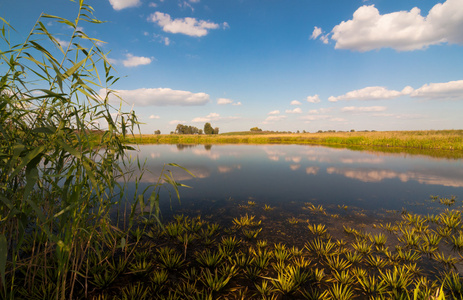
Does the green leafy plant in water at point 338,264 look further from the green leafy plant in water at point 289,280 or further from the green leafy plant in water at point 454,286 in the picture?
the green leafy plant in water at point 454,286

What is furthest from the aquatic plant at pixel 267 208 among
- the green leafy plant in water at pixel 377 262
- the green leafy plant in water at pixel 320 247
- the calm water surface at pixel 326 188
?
the green leafy plant in water at pixel 377 262

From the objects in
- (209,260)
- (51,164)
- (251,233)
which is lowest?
(251,233)

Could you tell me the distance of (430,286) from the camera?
11.9 feet

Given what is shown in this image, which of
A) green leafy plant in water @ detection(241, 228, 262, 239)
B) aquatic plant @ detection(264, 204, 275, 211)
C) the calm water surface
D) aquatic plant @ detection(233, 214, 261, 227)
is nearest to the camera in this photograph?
green leafy plant in water @ detection(241, 228, 262, 239)

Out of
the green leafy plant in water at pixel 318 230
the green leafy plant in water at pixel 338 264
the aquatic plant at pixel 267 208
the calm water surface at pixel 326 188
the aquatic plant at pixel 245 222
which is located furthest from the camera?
the calm water surface at pixel 326 188

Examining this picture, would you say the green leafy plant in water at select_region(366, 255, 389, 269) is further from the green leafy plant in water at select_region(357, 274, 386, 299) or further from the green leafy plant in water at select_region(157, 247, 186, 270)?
the green leafy plant in water at select_region(157, 247, 186, 270)

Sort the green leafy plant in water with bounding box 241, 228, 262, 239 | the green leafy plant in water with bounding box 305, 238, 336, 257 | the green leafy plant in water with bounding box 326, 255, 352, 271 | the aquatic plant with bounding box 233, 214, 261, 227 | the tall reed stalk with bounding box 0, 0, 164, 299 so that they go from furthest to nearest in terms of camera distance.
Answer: the aquatic plant with bounding box 233, 214, 261, 227 < the green leafy plant in water with bounding box 241, 228, 262, 239 < the green leafy plant in water with bounding box 305, 238, 336, 257 < the green leafy plant in water with bounding box 326, 255, 352, 271 < the tall reed stalk with bounding box 0, 0, 164, 299

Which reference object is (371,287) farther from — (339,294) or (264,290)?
(264,290)

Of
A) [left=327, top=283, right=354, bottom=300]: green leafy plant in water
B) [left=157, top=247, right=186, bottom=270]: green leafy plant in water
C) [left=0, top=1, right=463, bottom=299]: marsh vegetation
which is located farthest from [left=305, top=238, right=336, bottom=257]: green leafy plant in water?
[left=157, top=247, right=186, bottom=270]: green leafy plant in water

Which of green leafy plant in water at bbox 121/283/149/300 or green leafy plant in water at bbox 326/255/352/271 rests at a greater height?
green leafy plant in water at bbox 121/283/149/300

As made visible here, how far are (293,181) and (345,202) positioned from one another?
12.3ft

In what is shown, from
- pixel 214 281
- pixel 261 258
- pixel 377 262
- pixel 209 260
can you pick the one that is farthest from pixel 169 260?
pixel 377 262

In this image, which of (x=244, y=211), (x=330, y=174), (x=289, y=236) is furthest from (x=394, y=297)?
(x=330, y=174)

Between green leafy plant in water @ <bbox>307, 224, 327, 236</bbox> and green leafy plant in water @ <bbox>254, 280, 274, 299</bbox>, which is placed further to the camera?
green leafy plant in water @ <bbox>307, 224, 327, 236</bbox>
